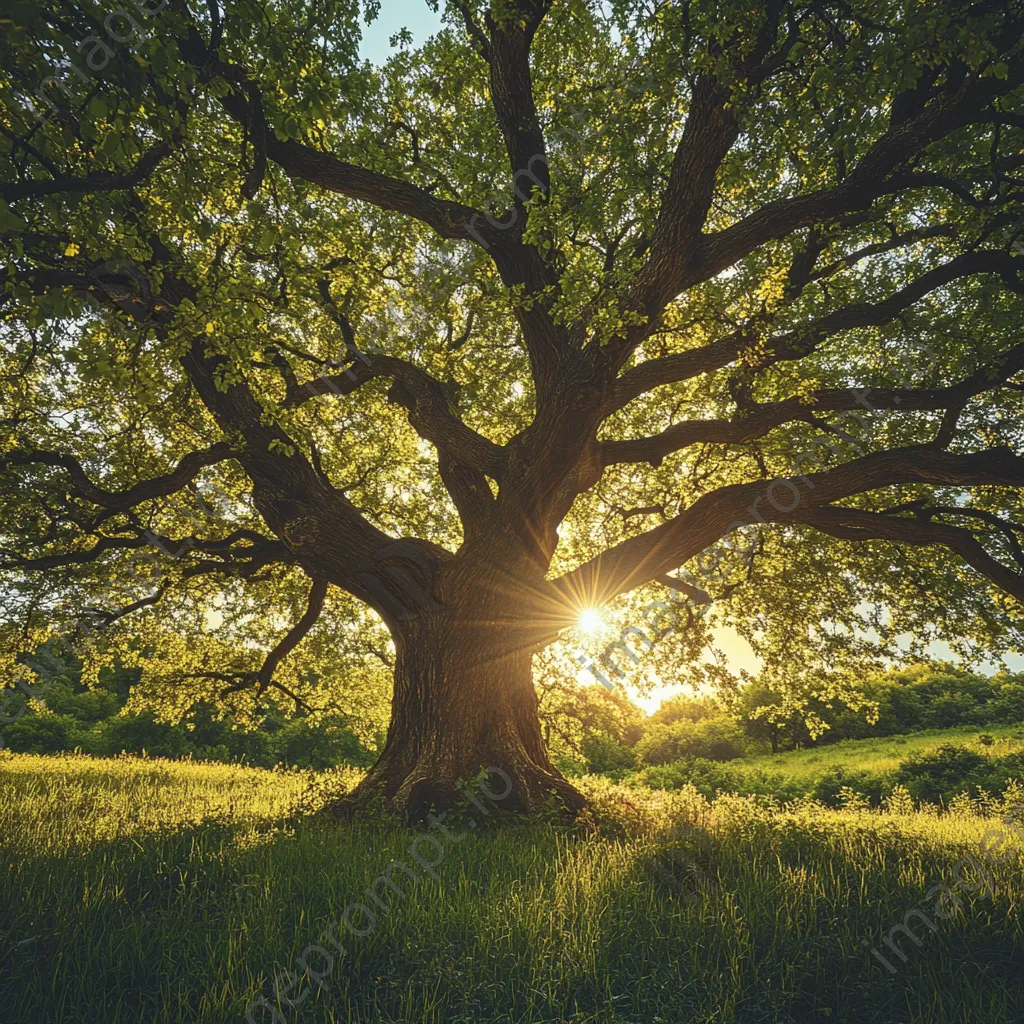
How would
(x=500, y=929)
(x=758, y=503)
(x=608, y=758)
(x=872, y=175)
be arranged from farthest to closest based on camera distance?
1. (x=608, y=758)
2. (x=758, y=503)
3. (x=872, y=175)
4. (x=500, y=929)

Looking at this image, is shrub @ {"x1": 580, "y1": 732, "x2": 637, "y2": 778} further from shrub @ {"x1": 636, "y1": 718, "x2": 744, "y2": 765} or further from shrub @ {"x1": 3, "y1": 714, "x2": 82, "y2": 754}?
shrub @ {"x1": 3, "y1": 714, "x2": 82, "y2": 754}

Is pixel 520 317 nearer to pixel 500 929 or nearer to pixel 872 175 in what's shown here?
pixel 872 175

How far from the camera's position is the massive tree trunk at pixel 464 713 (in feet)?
25.6

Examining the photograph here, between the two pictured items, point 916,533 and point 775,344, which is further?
point 916,533

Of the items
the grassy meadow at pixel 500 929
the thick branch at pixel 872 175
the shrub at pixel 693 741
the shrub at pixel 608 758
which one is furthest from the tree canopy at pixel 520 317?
the shrub at pixel 693 741

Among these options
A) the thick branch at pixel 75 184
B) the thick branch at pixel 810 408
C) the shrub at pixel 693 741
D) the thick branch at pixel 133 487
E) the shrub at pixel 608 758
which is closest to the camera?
the thick branch at pixel 75 184

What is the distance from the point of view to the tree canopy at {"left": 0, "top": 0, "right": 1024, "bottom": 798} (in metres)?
5.66

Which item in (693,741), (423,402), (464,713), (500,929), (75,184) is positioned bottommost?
(693,741)

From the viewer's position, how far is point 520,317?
7.95 m

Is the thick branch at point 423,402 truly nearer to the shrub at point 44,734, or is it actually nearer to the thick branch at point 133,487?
the thick branch at point 133,487

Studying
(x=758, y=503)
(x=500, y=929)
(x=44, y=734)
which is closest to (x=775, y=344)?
(x=758, y=503)

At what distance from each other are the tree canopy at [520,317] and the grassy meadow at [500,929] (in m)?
3.98

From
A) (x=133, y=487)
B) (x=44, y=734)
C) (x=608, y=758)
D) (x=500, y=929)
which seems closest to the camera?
(x=500, y=929)

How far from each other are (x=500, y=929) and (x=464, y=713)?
4.62 m
